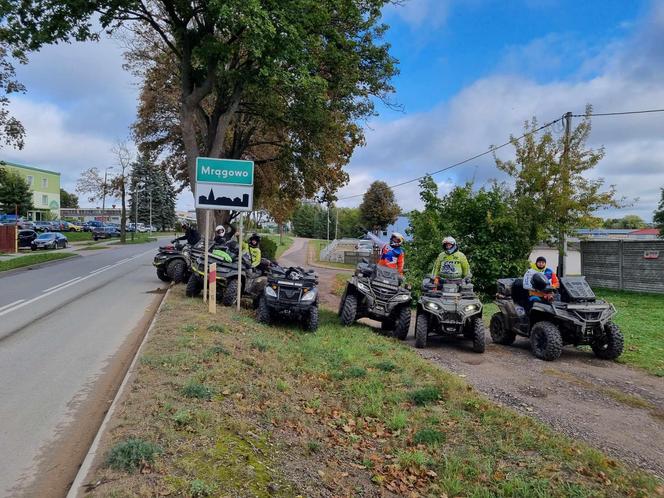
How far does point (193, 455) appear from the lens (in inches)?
159

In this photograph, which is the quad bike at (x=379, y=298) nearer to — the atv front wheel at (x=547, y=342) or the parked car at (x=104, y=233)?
the atv front wheel at (x=547, y=342)

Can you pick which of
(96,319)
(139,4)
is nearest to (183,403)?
(96,319)

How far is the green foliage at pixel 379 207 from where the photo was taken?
257 ft

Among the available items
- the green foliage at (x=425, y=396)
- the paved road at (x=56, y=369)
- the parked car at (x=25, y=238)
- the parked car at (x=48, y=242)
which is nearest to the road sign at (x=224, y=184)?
the paved road at (x=56, y=369)

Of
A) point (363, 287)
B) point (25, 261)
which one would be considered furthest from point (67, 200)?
point (363, 287)

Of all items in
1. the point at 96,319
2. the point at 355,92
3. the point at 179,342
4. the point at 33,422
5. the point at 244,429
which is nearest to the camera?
the point at 244,429

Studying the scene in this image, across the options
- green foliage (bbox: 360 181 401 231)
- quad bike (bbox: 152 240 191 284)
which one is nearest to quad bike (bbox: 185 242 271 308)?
quad bike (bbox: 152 240 191 284)

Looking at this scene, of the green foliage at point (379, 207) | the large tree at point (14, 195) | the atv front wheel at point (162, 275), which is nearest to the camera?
the atv front wheel at point (162, 275)

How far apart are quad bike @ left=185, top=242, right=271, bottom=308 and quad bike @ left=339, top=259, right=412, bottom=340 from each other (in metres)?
2.39

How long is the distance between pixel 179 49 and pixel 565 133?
1536 cm

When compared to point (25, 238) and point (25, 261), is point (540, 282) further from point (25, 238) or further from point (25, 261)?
point (25, 238)

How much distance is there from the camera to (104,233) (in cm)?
5753

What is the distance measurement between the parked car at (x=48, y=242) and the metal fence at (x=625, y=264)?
34.8 metres

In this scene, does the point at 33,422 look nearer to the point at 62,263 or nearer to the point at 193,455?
the point at 193,455
